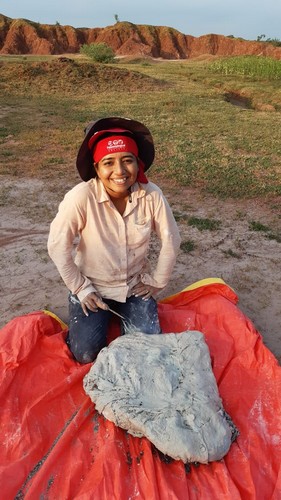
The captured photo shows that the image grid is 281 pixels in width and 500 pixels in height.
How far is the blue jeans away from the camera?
249cm

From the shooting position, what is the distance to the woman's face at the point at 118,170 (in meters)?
2.18

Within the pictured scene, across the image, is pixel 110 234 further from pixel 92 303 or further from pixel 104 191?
pixel 92 303

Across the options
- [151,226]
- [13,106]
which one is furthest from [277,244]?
[13,106]

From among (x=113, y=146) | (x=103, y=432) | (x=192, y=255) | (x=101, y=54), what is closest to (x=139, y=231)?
(x=113, y=146)

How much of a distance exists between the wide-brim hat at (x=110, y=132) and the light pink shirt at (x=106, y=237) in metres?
0.09

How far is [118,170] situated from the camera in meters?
2.18

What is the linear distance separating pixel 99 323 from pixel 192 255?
163 centimetres

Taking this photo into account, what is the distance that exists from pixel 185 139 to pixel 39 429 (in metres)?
6.18

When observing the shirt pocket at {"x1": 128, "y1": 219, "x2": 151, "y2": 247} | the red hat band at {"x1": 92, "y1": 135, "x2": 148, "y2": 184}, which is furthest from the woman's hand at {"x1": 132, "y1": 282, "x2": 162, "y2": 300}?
the red hat band at {"x1": 92, "y1": 135, "x2": 148, "y2": 184}

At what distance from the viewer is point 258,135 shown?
7664 mm

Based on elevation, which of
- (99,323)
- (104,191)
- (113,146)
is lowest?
(99,323)

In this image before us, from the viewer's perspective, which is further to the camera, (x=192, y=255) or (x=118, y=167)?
(x=192, y=255)

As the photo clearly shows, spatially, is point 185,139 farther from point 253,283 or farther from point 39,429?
point 39,429

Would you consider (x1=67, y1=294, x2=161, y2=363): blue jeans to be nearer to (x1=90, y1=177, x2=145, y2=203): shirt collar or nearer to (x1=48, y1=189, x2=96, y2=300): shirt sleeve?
(x1=48, y1=189, x2=96, y2=300): shirt sleeve
